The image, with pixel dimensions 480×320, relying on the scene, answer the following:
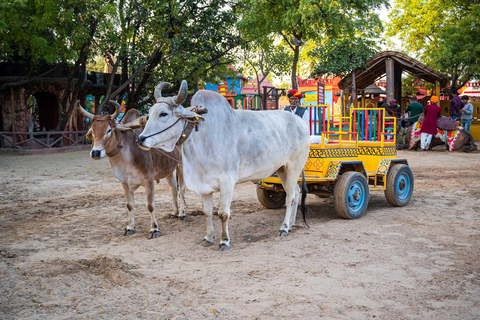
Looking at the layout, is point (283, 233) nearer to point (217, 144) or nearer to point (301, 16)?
point (217, 144)

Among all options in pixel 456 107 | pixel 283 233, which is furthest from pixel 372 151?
pixel 456 107

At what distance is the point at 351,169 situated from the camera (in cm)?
715

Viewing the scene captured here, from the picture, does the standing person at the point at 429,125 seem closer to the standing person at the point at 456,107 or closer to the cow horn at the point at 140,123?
the standing person at the point at 456,107

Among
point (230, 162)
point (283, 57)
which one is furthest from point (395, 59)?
point (230, 162)

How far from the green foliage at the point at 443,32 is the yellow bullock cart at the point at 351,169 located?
54.8 ft

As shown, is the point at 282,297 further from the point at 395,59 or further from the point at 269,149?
the point at 395,59

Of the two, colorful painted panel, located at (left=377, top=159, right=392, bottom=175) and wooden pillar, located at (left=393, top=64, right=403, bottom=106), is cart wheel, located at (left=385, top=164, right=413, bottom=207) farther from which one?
wooden pillar, located at (left=393, top=64, right=403, bottom=106)

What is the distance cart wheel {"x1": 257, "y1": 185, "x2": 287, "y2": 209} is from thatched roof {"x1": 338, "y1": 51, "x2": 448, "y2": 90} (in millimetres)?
13580

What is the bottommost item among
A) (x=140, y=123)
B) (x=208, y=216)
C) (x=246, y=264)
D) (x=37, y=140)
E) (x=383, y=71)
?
(x=246, y=264)

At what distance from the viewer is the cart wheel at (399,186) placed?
24.3 feet

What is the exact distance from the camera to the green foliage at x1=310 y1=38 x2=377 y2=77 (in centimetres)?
2052

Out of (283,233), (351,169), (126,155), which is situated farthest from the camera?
(351,169)

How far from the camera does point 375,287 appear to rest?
418 centimetres

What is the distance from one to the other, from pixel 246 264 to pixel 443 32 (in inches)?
888
